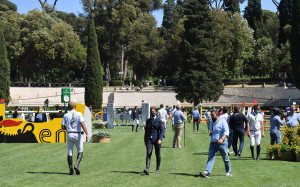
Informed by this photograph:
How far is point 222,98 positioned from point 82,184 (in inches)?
2365

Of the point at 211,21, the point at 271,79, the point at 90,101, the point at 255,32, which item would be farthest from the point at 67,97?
the point at 255,32

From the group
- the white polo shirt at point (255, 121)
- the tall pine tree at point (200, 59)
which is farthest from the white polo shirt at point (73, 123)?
the tall pine tree at point (200, 59)

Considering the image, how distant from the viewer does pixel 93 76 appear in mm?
56000

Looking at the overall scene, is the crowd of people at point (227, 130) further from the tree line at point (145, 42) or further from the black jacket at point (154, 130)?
the tree line at point (145, 42)

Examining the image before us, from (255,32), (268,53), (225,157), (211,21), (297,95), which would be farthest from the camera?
(255,32)

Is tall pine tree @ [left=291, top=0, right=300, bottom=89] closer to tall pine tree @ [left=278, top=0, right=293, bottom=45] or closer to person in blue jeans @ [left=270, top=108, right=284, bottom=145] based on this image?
tall pine tree @ [left=278, top=0, right=293, bottom=45]

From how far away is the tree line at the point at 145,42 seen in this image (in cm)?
5978

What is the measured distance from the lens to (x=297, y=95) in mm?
65375

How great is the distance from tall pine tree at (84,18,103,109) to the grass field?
36367 millimetres

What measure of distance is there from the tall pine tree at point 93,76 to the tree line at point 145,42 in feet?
36.7

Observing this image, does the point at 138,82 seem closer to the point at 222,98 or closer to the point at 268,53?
the point at 222,98

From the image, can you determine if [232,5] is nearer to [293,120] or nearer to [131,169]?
[293,120]

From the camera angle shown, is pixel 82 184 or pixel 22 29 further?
pixel 22 29

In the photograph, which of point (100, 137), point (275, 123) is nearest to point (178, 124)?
point (100, 137)
